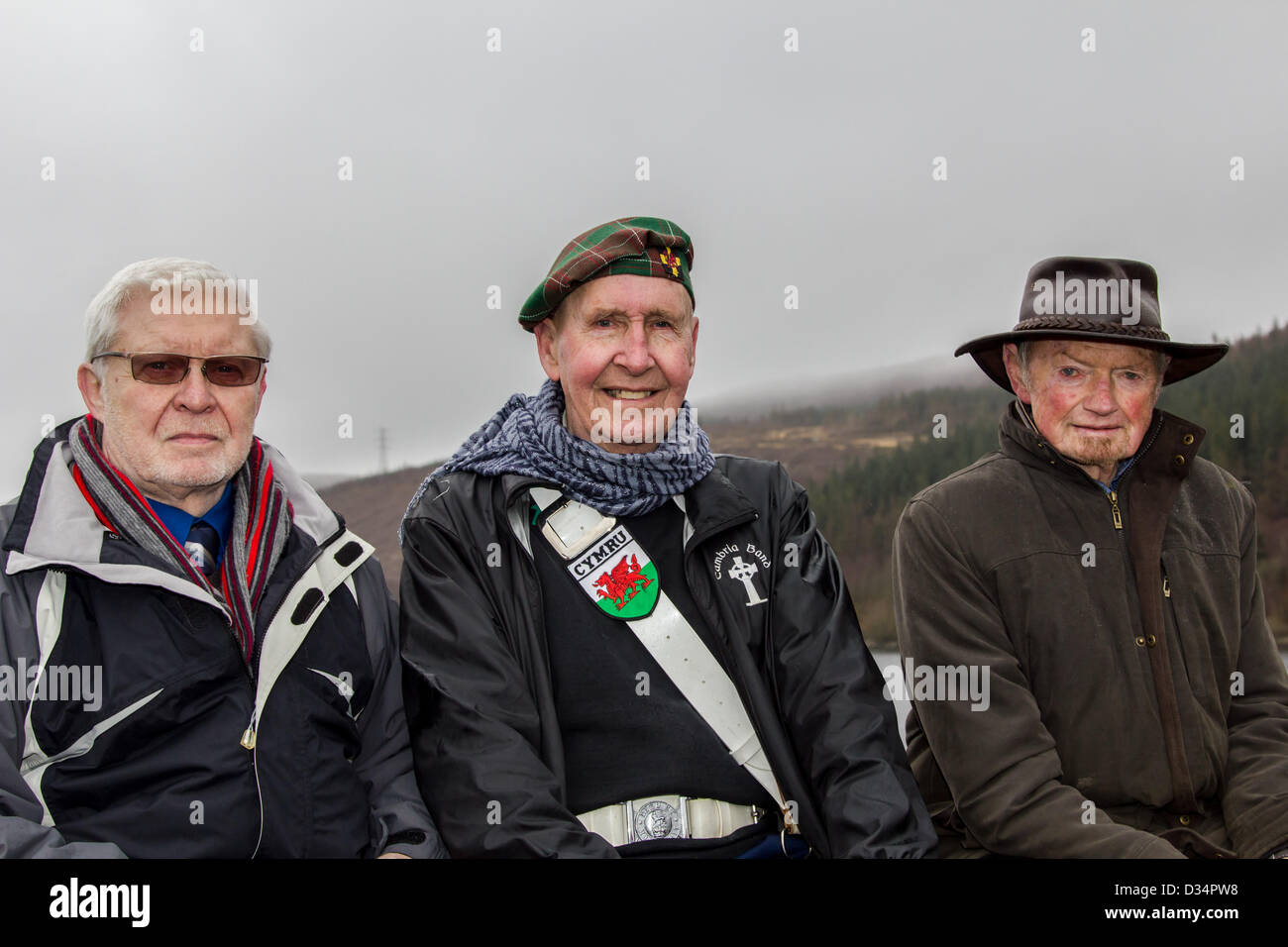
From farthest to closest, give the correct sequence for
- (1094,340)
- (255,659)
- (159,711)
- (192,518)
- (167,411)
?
(1094,340) → (192,518) → (167,411) → (255,659) → (159,711)

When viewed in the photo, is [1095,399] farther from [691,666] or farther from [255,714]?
[255,714]

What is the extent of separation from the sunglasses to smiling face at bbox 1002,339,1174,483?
229 centimetres

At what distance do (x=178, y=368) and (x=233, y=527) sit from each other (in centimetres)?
Answer: 44

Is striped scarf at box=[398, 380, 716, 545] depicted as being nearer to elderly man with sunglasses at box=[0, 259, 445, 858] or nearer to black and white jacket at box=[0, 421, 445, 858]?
elderly man with sunglasses at box=[0, 259, 445, 858]

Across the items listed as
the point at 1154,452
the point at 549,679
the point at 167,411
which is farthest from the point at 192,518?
the point at 1154,452

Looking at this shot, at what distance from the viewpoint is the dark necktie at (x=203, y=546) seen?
3.07 metres

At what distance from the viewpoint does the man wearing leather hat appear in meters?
3.18

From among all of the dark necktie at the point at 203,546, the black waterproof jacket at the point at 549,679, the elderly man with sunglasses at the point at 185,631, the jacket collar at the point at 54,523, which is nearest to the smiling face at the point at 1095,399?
the black waterproof jacket at the point at 549,679

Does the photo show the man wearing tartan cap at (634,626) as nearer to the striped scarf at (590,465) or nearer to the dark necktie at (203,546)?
the striped scarf at (590,465)

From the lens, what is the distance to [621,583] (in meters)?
3.25

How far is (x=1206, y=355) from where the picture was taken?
140 inches

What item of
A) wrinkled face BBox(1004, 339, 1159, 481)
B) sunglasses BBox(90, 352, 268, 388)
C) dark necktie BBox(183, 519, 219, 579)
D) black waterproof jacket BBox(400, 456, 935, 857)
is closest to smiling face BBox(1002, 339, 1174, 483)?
wrinkled face BBox(1004, 339, 1159, 481)
